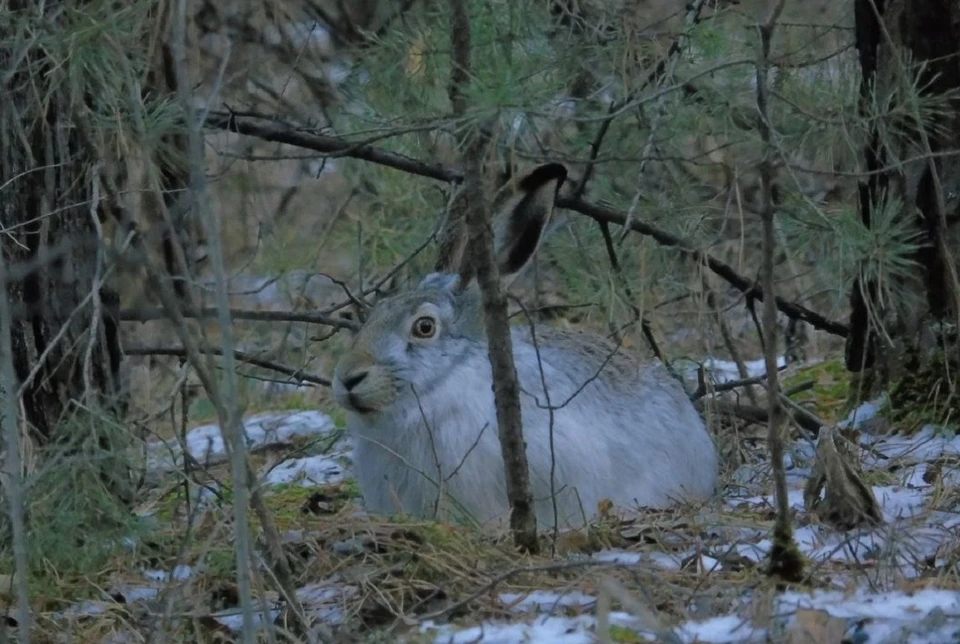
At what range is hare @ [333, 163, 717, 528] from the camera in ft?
13.6

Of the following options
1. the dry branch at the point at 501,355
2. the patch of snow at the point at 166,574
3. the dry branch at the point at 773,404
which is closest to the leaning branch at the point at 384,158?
the dry branch at the point at 501,355

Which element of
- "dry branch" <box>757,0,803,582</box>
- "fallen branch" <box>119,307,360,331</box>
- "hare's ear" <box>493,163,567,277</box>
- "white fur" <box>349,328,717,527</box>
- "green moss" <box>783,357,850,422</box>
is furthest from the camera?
"green moss" <box>783,357,850,422</box>

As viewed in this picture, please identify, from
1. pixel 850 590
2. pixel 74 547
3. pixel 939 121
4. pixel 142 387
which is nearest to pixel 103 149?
pixel 74 547

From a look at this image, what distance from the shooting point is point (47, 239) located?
3898 millimetres

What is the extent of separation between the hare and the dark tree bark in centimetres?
76

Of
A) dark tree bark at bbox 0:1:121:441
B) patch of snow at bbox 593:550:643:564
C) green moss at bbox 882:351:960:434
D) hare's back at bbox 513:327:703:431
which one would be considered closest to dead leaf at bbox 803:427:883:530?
patch of snow at bbox 593:550:643:564

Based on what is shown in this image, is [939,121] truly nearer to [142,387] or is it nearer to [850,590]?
[850,590]

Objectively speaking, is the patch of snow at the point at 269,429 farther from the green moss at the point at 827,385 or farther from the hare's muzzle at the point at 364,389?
the green moss at the point at 827,385

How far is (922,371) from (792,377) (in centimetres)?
134

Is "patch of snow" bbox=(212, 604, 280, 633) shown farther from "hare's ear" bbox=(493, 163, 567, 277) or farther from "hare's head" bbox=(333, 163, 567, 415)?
"hare's ear" bbox=(493, 163, 567, 277)

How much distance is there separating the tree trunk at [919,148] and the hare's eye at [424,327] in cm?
135

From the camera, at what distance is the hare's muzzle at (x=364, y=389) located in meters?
4.15

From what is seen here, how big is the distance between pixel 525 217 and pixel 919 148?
4.29 ft

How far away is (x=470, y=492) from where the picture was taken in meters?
4.12
